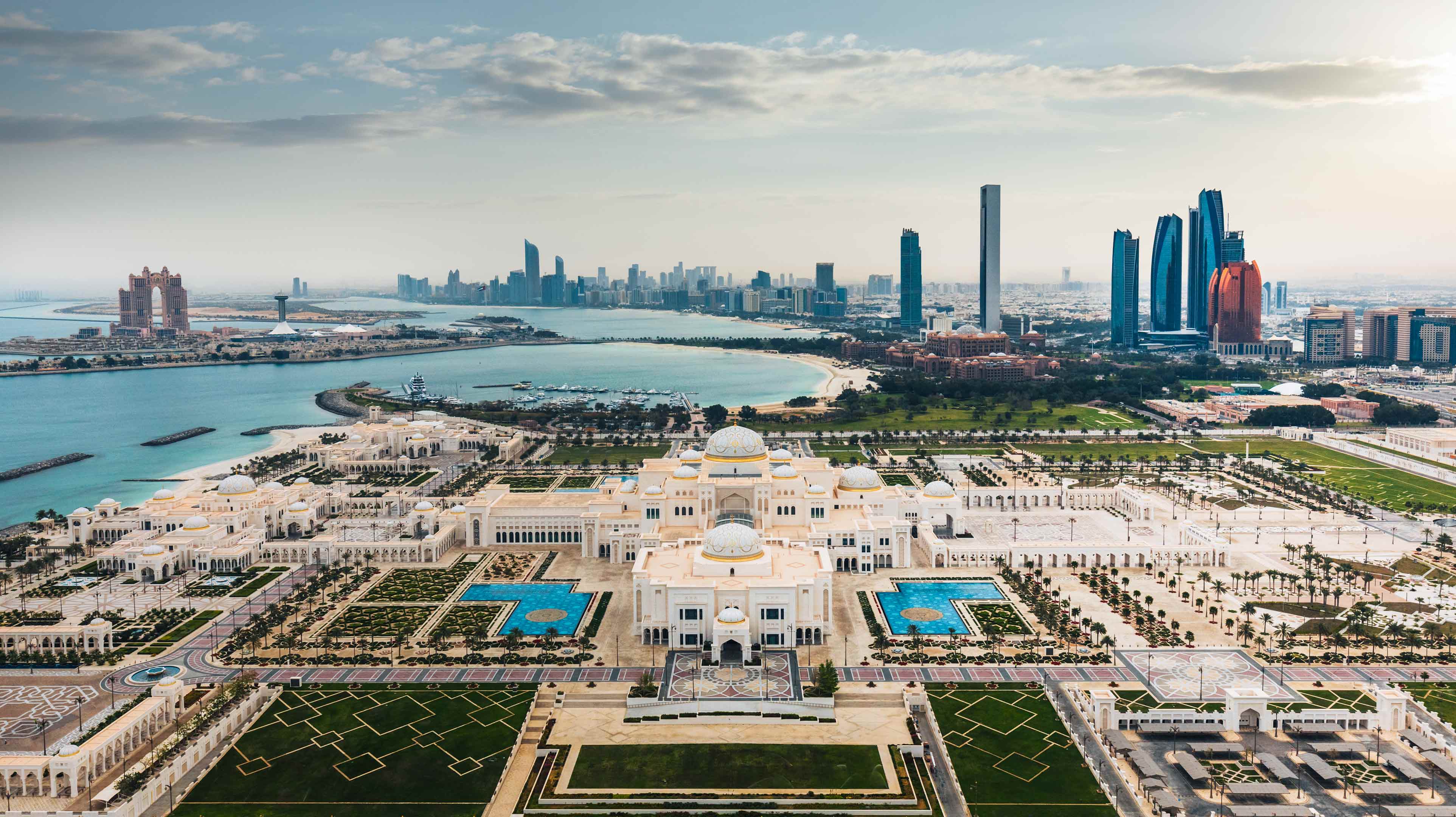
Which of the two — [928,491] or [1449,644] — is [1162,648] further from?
[928,491]

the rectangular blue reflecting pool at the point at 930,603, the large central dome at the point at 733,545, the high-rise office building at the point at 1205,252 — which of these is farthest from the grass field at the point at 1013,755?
the high-rise office building at the point at 1205,252

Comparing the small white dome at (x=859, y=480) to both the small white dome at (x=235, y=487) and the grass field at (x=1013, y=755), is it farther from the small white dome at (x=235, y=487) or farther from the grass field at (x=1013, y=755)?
the small white dome at (x=235, y=487)

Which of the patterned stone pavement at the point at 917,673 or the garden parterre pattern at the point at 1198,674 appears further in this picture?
the patterned stone pavement at the point at 917,673

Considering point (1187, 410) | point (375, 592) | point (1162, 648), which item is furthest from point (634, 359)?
point (1162, 648)

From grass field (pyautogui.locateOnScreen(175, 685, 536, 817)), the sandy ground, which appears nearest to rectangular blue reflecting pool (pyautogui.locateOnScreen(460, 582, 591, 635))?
grass field (pyautogui.locateOnScreen(175, 685, 536, 817))

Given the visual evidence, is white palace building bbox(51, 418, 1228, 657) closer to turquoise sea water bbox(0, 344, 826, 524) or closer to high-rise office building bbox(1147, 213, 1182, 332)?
turquoise sea water bbox(0, 344, 826, 524)
